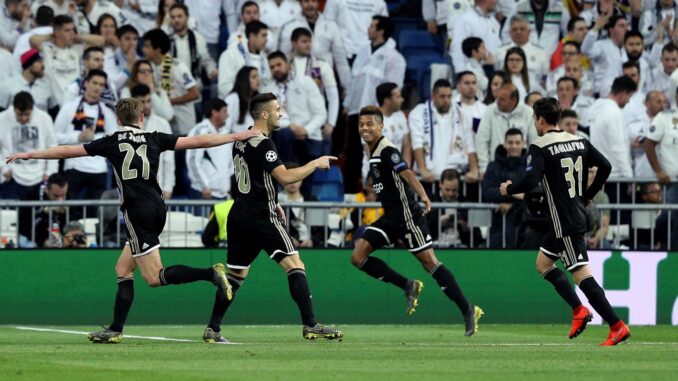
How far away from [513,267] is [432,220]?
4.37 ft

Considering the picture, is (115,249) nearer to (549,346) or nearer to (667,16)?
(549,346)

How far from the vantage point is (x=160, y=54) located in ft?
72.7

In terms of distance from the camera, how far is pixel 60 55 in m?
21.8

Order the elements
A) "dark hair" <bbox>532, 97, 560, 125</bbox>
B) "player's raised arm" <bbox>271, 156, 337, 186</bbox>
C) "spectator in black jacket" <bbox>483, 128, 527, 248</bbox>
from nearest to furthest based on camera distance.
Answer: "player's raised arm" <bbox>271, 156, 337, 186</bbox> → "dark hair" <bbox>532, 97, 560, 125</bbox> → "spectator in black jacket" <bbox>483, 128, 527, 248</bbox>

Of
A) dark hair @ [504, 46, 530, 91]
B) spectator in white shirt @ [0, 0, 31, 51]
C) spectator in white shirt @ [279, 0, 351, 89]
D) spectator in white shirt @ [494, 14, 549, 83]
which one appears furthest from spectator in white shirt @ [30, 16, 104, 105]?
spectator in white shirt @ [494, 14, 549, 83]

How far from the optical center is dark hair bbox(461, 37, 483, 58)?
77.0 ft

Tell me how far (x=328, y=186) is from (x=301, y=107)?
1278 mm

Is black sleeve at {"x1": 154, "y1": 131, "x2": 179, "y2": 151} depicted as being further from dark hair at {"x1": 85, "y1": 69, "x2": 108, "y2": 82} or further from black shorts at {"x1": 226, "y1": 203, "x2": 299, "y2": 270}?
dark hair at {"x1": 85, "y1": 69, "x2": 108, "y2": 82}

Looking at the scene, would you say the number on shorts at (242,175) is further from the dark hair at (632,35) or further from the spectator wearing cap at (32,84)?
the dark hair at (632,35)

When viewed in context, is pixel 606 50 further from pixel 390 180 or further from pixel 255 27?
pixel 390 180

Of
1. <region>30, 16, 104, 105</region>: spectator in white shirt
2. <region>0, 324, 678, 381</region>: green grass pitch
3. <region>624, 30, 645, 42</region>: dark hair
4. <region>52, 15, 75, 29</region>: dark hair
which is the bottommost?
<region>0, 324, 678, 381</region>: green grass pitch

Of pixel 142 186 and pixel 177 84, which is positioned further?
pixel 177 84

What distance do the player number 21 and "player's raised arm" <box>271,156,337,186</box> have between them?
7.70ft

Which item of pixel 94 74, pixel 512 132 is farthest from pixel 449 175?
pixel 94 74
